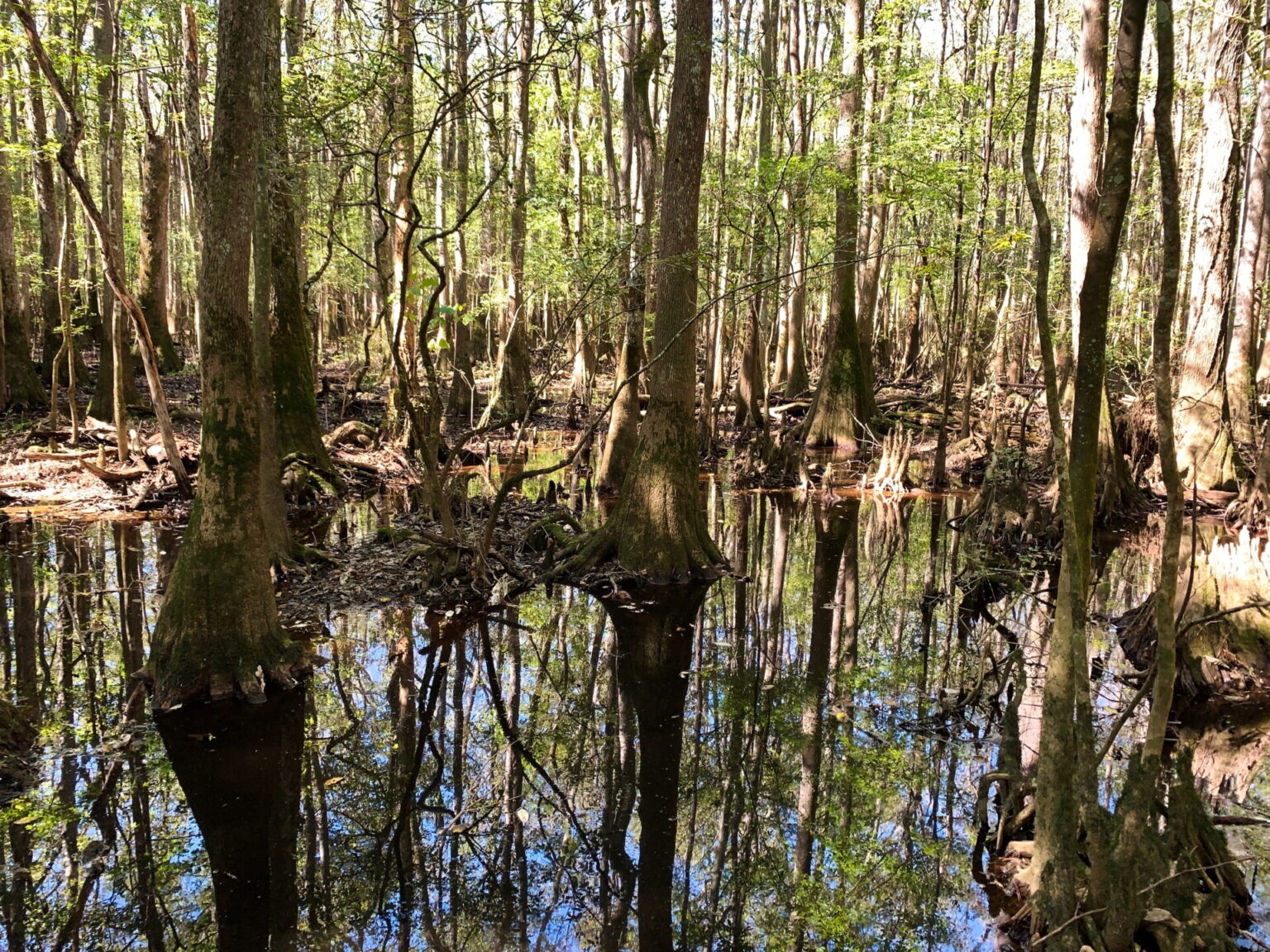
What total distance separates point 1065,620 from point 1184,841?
1.05 metres

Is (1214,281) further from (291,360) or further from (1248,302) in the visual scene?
(291,360)

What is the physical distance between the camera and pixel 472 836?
14.6 ft

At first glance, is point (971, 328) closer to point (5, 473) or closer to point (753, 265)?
point (753, 265)

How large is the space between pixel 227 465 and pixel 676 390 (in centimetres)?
456

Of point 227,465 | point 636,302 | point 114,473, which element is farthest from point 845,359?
point 227,465

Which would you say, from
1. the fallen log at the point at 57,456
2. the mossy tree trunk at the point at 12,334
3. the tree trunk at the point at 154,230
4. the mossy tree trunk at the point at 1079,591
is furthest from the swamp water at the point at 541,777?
the tree trunk at the point at 154,230

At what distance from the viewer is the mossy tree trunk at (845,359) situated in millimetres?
15438

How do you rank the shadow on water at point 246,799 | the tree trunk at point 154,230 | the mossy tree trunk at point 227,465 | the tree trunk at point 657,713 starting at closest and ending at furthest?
the shadow on water at point 246,799 → the tree trunk at point 657,713 → the mossy tree trunk at point 227,465 → the tree trunk at point 154,230

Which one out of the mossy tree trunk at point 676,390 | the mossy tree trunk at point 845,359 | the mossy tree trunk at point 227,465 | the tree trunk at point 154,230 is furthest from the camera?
the tree trunk at point 154,230

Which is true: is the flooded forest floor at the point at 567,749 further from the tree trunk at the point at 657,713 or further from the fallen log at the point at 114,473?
the fallen log at the point at 114,473

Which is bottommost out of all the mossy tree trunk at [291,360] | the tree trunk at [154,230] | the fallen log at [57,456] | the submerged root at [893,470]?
the submerged root at [893,470]

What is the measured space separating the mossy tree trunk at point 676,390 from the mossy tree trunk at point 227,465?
3922 mm

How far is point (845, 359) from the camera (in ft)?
54.7

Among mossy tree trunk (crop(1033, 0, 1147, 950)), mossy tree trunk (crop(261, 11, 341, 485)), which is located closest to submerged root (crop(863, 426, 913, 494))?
mossy tree trunk (crop(261, 11, 341, 485))
